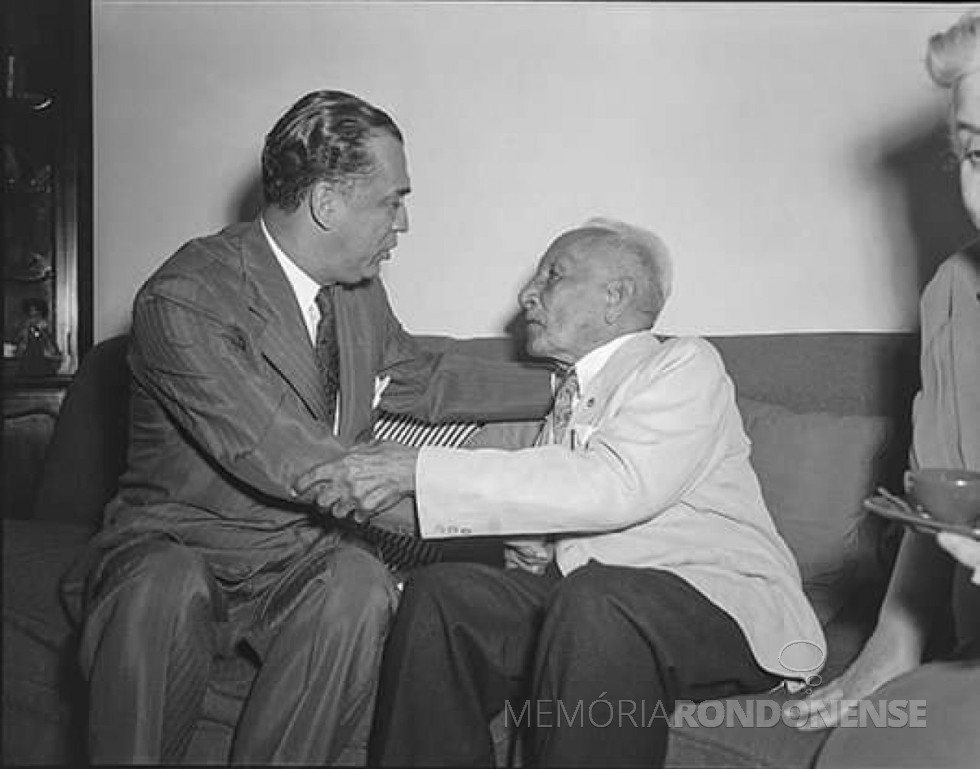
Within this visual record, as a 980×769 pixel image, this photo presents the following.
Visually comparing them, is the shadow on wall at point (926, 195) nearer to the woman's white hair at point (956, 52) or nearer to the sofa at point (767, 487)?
the sofa at point (767, 487)

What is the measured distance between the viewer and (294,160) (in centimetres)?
116

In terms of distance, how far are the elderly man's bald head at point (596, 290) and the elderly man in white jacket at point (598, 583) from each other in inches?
1.5

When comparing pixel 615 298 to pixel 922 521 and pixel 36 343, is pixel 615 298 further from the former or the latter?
pixel 36 343

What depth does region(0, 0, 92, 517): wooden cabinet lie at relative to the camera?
2.81 feet

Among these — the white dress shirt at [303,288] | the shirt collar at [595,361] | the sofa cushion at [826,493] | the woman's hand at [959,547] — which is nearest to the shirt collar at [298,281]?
the white dress shirt at [303,288]

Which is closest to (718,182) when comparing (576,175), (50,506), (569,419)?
(576,175)

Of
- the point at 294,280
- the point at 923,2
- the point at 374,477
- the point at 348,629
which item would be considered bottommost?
the point at 348,629

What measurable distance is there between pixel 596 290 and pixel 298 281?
26 centimetres

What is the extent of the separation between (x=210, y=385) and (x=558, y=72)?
64cm

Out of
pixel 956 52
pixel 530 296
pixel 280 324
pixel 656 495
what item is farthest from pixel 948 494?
pixel 280 324

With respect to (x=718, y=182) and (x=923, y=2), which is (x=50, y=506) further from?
(x=923, y=2)

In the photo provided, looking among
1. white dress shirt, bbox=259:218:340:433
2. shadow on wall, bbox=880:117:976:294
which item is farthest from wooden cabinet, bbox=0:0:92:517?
shadow on wall, bbox=880:117:976:294

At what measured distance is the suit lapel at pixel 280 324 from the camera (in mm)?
1108

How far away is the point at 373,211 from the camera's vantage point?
1174 mm
